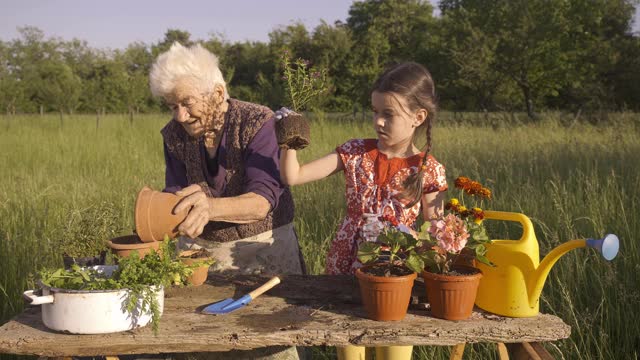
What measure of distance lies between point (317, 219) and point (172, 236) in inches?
94.7

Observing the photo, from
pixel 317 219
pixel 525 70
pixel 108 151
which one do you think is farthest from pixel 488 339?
pixel 525 70

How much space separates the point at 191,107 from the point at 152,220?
2.22ft

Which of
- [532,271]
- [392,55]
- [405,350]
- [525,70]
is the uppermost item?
[392,55]

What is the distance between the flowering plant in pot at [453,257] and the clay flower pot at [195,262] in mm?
704

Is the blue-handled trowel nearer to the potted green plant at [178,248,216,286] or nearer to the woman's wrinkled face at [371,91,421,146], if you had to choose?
the potted green plant at [178,248,216,286]

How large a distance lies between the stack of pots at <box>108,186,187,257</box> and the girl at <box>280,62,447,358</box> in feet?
1.62

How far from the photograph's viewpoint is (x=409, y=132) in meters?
1.99

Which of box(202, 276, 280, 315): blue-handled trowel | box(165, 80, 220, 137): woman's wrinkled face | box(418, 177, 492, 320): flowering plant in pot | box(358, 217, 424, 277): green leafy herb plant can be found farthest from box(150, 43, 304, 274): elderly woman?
box(418, 177, 492, 320): flowering plant in pot

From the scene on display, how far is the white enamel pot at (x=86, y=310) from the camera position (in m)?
1.27

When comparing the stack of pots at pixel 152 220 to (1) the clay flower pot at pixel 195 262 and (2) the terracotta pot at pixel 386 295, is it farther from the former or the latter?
(2) the terracotta pot at pixel 386 295

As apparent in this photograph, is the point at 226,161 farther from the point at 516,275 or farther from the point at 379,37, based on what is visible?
the point at 379,37

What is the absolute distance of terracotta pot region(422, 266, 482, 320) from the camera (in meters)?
1.35

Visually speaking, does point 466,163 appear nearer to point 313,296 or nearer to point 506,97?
point 313,296

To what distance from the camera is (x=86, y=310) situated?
4.18 feet
